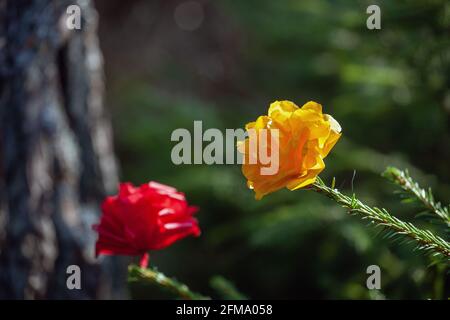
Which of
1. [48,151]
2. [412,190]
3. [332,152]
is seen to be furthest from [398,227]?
[332,152]

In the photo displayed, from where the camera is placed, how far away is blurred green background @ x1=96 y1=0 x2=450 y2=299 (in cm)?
147

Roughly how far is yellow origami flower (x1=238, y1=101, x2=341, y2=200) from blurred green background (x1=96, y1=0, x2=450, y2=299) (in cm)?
41

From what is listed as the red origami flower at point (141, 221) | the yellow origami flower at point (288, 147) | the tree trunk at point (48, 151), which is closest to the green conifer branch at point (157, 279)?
the red origami flower at point (141, 221)

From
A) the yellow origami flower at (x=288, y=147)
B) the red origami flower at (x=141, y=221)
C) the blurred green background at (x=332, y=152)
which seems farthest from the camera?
the blurred green background at (x=332, y=152)

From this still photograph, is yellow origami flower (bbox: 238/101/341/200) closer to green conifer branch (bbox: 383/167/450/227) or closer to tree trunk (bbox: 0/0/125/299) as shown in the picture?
green conifer branch (bbox: 383/167/450/227)

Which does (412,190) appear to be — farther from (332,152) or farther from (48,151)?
(332,152)

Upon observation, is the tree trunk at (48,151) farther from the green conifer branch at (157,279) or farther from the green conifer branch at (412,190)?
the green conifer branch at (412,190)

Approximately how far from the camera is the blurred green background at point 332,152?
1.47 m

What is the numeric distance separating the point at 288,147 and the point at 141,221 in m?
0.28

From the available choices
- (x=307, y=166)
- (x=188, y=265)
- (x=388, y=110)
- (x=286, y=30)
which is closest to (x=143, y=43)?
(x=286, y=30)

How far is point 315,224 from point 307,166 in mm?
918

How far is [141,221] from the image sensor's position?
87 cm

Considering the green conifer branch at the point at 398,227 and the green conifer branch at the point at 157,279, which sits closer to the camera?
the green conifer branch at the point at 398,227

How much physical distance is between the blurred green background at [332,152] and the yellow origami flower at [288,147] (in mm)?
406
